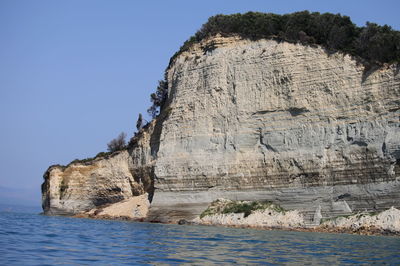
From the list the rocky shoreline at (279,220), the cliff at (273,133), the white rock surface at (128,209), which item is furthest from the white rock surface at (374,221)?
the white rock surface at (128,209)

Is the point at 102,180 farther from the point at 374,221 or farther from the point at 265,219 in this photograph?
the point at 374,221

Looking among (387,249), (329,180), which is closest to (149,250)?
(387,249)

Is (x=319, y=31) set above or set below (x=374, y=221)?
above

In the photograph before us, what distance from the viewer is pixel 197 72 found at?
134ft

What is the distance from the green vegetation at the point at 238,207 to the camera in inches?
1294

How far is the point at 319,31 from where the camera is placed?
36312mm

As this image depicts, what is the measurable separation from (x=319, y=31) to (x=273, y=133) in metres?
7.78

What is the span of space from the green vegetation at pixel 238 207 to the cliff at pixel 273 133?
54 centimetres

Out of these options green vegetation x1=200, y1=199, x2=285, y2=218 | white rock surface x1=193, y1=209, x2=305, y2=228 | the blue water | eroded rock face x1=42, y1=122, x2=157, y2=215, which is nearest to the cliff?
eroded rock face x1=42, y1=122, x2=157, y2=215

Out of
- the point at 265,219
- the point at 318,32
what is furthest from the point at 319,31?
the point at 265,219

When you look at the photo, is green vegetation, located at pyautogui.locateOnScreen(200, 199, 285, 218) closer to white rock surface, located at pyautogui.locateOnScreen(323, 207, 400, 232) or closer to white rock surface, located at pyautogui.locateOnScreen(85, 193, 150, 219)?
white rock surface, located at pyautogui.locateOnScreen(323, 207, 400, 232)

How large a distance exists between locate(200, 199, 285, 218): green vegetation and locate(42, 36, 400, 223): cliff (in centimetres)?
54

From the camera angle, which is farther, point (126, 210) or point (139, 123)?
point (139, 123)

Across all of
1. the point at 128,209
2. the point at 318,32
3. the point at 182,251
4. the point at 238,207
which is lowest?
the point at 182,251
